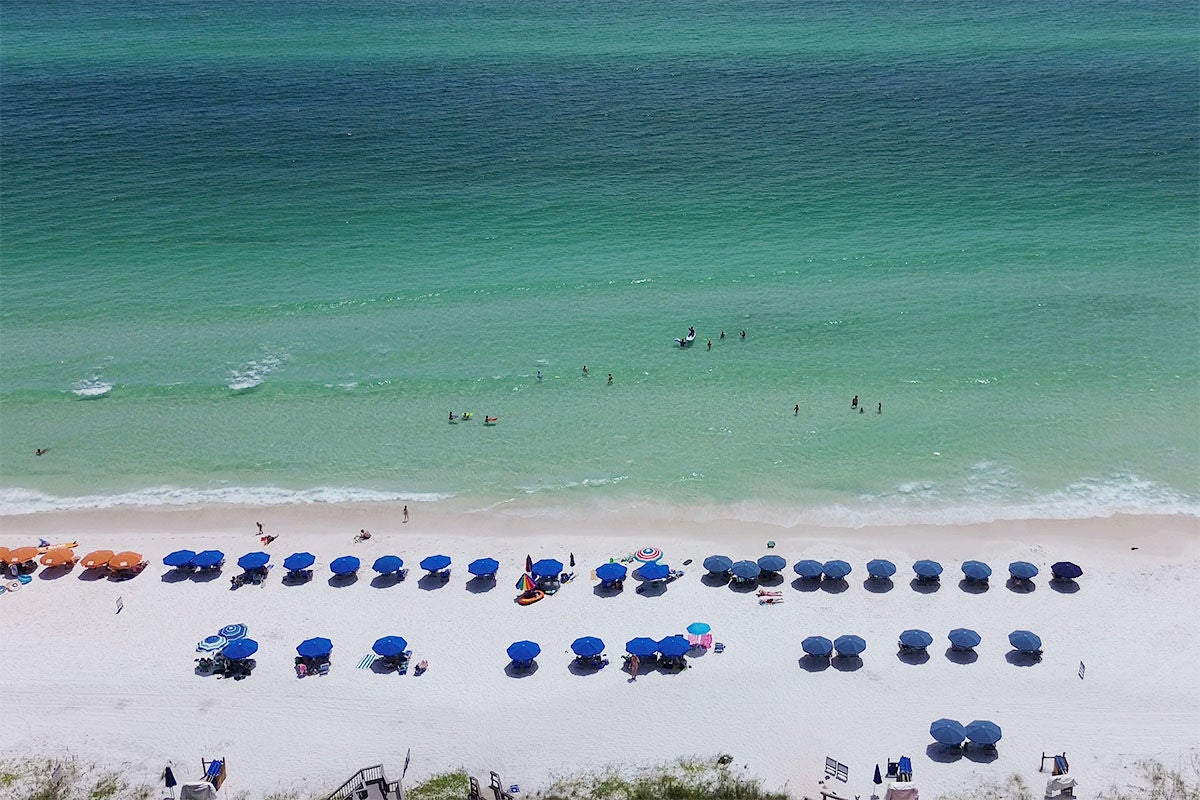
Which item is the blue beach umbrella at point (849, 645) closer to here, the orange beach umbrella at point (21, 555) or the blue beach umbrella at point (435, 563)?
the blue beach umbrella at point (435, 563)

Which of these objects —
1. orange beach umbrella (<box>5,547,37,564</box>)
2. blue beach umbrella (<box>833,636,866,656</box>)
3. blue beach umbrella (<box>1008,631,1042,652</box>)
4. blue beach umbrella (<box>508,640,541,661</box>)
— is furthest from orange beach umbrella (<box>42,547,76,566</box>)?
blue beach umbrella (<box>1008,631,1042,652</box>)

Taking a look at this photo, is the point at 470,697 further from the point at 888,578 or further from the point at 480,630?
the point at 888,578

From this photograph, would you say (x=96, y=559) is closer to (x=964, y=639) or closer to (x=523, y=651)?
(x=523, y=651)

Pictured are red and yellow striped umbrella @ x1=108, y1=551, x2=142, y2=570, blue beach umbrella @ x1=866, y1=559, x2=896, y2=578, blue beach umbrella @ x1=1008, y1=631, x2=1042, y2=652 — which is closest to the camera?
blue beach umbrella @ x1=1008, y1=631, x2=1042, y2=652

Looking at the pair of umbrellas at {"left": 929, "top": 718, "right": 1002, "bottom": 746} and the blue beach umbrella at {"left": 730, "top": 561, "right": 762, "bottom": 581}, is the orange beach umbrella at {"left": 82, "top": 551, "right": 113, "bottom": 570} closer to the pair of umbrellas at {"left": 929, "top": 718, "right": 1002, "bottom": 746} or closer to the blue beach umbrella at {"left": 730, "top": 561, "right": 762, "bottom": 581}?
the blue beach umbrella at {"left": 730, "top": 561, "right": 762, "bottom": 581}

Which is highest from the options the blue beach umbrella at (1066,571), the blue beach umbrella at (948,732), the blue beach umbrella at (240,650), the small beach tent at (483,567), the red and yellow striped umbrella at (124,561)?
the blue beach umbrella at (1066,571)

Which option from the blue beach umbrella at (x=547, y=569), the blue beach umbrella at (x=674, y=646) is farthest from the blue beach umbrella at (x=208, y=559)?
the blue beach umbrella at (x=674, y=646)

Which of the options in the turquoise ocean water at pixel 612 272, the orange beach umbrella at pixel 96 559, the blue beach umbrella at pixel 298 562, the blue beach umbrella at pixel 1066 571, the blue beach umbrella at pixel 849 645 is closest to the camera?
the blue beach umbrella at pixel 849 645

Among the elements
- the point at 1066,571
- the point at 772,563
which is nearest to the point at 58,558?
the point at 772,563
